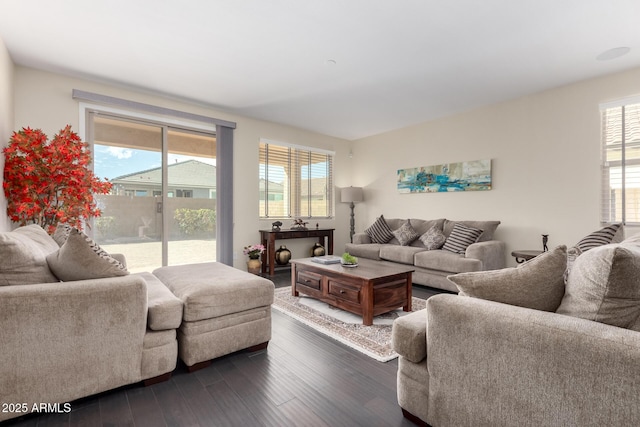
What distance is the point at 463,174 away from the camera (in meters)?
4.79

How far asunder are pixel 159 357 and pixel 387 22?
2921mm

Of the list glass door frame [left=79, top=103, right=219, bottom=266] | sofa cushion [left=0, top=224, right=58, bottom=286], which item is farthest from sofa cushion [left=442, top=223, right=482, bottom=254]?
sofa cushion [left=0, top=224, right=58, bottom=286]

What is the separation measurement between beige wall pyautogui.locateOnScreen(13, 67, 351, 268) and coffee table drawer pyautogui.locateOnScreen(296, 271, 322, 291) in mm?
1749

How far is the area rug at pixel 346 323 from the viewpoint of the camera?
2.32 m

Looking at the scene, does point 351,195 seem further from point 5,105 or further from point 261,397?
point 5,105

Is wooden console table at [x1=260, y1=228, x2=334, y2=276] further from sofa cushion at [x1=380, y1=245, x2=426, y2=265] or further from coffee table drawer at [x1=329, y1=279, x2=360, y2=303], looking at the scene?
coffee table drawer at [x1=329, y1=279, x2=360, y2=303]

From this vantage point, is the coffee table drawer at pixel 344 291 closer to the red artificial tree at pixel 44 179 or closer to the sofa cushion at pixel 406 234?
the sofa cushion at pixel 406 234

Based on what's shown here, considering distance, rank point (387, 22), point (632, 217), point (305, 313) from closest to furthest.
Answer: point (387, 22) → point (305, 313) → point (632, 217)

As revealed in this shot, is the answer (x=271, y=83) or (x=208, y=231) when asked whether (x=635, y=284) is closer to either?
(x=271, y=83)

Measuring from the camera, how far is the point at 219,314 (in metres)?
2.06

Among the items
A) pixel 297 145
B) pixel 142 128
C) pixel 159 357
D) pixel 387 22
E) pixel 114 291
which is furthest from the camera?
pixel 297 145

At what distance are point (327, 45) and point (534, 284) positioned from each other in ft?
8.50

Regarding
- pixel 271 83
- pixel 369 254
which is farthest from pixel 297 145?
pixel 369 254

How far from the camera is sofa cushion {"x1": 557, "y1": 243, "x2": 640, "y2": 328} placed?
105cm
